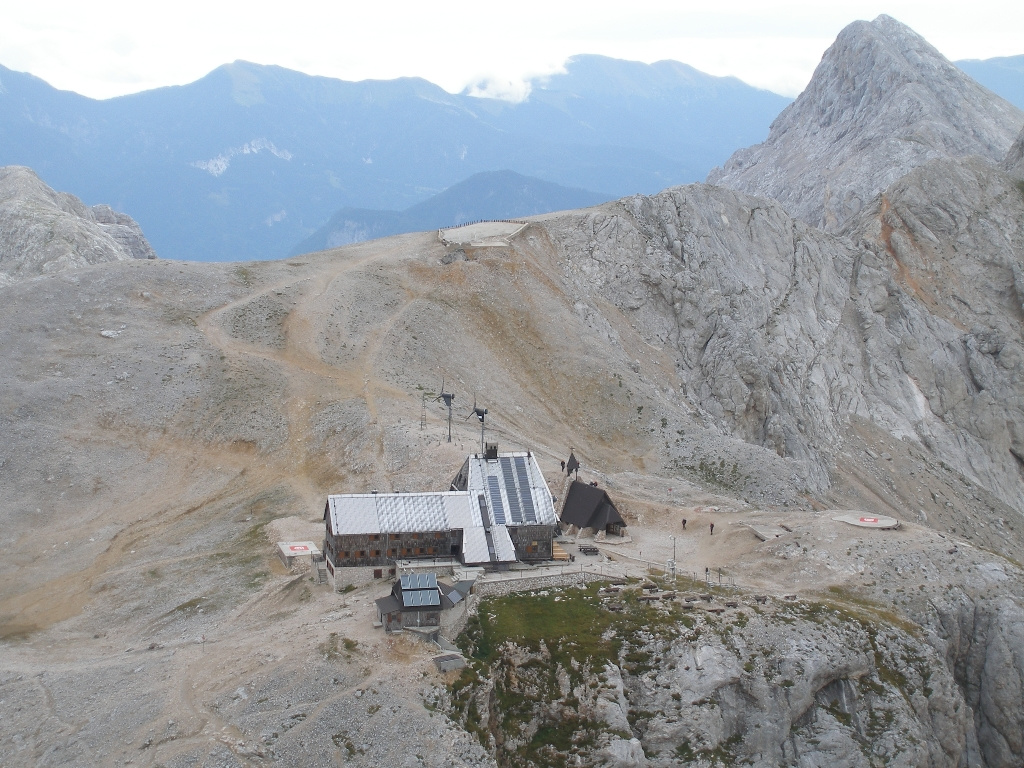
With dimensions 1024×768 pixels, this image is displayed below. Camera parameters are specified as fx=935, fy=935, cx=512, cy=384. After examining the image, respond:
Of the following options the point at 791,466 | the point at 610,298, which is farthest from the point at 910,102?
the point at 791,466

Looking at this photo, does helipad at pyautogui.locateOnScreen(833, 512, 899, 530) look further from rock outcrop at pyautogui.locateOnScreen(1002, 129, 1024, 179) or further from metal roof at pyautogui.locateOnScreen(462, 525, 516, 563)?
rock outcrop at pyautogui.locateOnScreen(1002, 129, 1024, 179)

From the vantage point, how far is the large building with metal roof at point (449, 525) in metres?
51.7

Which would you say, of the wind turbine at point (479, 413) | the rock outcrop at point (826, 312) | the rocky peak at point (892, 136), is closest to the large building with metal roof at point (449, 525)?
the wind turbine at point (479, 413)

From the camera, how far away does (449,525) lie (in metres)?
53.2

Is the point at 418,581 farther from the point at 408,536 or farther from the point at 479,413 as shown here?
the point at 479,413

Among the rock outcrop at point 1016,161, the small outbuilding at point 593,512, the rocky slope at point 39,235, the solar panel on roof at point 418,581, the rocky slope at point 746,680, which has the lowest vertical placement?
the rocky slope at point 746,680

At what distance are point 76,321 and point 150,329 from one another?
625 centimetres

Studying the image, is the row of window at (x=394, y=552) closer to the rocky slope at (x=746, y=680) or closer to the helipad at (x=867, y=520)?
the rocky slope at (x=746, y=680)

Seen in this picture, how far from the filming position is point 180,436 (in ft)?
238

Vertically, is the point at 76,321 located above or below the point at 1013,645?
above

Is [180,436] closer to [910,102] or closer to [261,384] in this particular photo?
[261,384]

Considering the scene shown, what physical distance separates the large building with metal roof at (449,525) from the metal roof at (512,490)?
6 centimetres

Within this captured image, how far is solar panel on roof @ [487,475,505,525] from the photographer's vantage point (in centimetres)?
5456

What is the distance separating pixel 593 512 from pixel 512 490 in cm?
779
